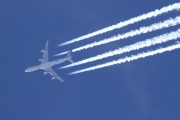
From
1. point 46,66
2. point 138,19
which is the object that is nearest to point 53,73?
point 46,66

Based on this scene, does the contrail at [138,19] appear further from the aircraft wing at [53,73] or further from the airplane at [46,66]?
the aircraft wing at [53,73]

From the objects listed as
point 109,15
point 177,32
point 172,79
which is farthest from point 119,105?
point 177,32

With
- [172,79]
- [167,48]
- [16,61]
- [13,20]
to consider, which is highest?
[13,20]

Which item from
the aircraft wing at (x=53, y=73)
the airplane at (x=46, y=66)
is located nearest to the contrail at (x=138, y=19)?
the airplane at (x=46, y=66)

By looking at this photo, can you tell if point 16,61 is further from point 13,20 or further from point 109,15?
point 109,15

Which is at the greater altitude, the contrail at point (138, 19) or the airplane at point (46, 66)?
the airplane at point (46, 66)

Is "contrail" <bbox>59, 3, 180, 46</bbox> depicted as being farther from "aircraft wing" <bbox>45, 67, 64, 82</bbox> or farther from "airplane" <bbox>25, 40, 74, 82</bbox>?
"aircraft wing" <bbox>45, 67, 64, 82</bbox>

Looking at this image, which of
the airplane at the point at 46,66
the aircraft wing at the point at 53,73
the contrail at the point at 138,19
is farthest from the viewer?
the aircraft wing at the point at 53,73

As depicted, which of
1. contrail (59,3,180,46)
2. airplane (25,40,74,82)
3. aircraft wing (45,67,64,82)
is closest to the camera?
contrail (59,3,180,46)

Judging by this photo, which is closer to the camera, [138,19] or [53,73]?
[138,19]

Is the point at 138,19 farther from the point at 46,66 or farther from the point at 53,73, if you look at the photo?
the point at 53,73

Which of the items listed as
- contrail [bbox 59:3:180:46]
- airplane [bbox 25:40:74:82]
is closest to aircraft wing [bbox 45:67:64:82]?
airplane [bbox 25:40:74:82]
